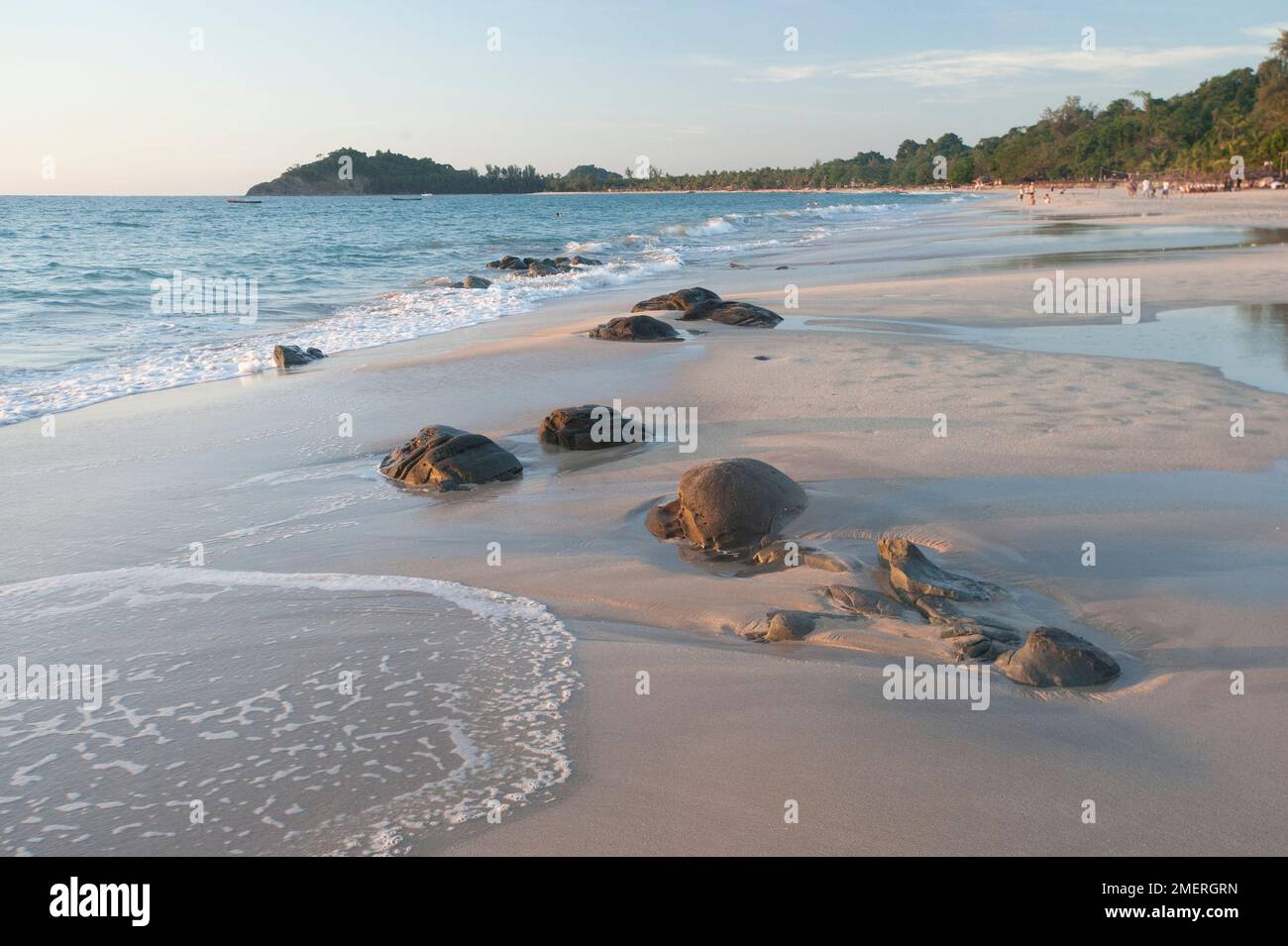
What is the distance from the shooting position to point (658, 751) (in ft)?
10.9

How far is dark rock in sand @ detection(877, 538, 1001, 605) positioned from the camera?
439cm

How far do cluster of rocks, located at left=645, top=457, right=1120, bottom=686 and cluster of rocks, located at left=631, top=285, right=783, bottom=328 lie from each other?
8000 millimetres

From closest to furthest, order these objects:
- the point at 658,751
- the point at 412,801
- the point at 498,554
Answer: the point at 412,801 → the point at 658,751 → the point at 498,554

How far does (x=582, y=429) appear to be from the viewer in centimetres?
750

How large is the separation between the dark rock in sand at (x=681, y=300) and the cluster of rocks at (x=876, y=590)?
31.3 feet

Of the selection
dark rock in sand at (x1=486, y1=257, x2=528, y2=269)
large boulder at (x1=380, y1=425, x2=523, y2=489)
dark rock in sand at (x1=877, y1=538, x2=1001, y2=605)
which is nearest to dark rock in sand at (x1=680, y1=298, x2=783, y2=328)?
large boulder at (x1=380, y1=425, x2=523, y2=489)

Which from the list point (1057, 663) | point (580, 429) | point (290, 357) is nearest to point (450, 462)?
point (580, 429)

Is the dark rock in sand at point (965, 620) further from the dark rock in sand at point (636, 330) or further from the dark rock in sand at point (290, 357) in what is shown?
the dark rock in sand at point (290, 357)

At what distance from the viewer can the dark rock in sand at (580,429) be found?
749 cm

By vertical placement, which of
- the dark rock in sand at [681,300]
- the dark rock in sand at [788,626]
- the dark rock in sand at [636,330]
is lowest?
the dark rock in sand at [788,626]

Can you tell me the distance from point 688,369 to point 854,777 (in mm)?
7632

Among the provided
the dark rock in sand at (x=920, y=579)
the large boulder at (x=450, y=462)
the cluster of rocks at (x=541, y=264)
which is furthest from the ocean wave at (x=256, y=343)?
the dark rock in sand at (x=920, y=579)
